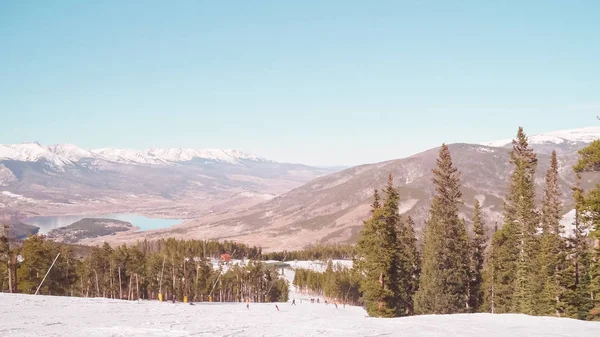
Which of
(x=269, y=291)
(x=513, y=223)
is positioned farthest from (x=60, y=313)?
(x=269, y=291)

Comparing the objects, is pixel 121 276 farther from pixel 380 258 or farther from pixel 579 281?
pixel 579 281

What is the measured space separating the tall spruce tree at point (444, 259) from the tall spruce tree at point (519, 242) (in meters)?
5.47

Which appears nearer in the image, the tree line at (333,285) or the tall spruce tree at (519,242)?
the tall spruce tree at (519,242)

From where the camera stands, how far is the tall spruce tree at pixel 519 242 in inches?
2052

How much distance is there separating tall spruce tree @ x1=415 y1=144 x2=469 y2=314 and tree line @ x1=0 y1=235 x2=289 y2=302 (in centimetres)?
3245

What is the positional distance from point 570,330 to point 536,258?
994 inches

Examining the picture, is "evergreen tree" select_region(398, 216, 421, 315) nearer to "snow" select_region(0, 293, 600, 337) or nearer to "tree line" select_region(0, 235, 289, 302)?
"snow" select_region(0, 293, 600, 337)

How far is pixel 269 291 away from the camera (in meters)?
138

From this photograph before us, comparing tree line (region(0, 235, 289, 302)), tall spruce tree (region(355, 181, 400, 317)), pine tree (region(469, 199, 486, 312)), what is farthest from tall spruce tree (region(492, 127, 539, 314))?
tree line (region(0, 235, 289, 302))

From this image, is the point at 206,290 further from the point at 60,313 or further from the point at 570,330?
the point at 570,330

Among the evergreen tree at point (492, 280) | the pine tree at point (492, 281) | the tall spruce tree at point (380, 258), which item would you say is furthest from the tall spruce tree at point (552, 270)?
the tall spruce tree at point (380, 258)

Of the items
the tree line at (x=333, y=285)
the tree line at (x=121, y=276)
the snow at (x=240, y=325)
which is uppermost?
the snow at (x=240, y=325)

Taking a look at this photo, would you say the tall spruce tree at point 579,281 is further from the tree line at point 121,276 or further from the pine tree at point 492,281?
the tree line at point 121,276

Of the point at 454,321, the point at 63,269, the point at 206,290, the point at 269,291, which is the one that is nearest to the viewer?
the point at 454,321
